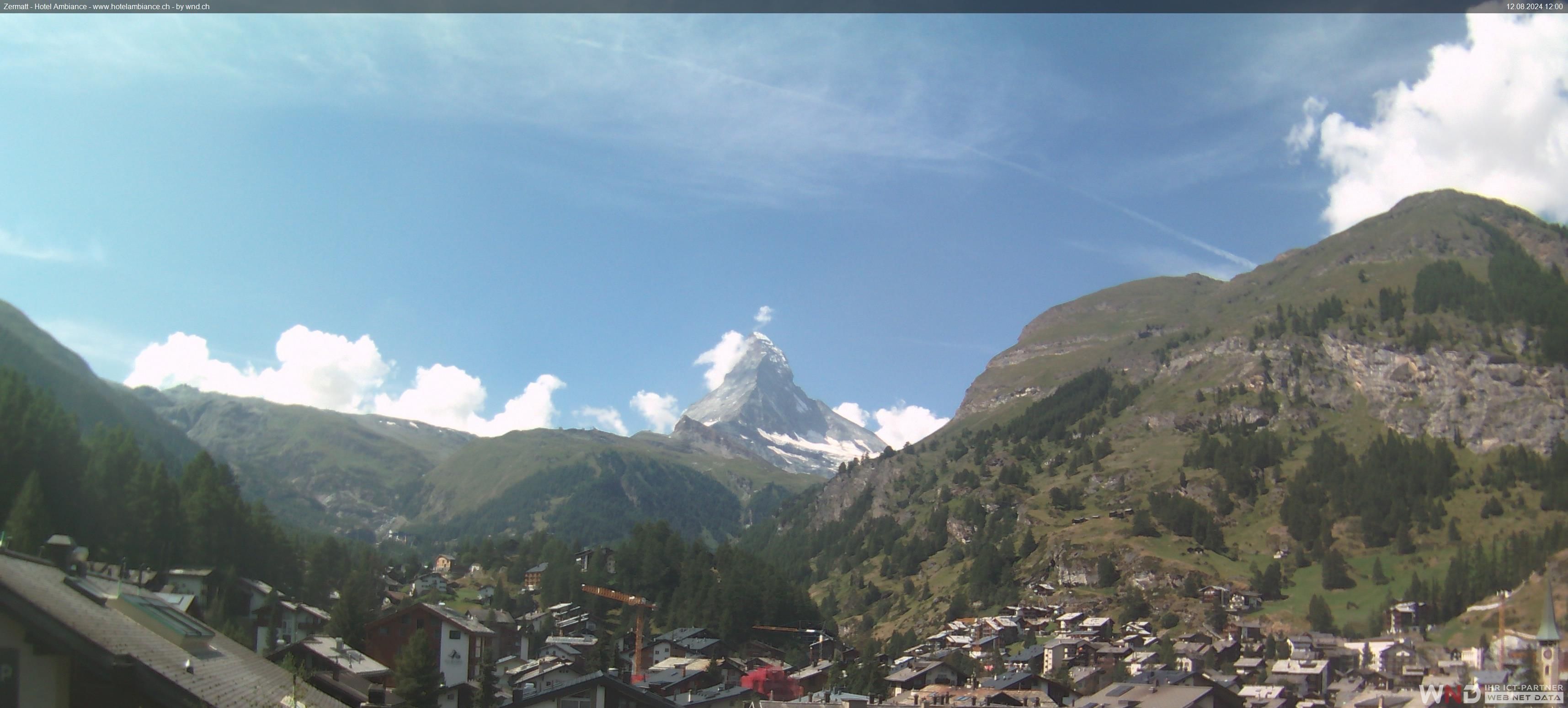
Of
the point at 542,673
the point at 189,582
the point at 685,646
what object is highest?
the point at 189,582

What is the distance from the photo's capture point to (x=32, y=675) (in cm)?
1227

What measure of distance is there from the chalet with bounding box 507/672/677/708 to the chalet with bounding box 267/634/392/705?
24.4 ft

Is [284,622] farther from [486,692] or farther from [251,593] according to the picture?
[486,692]

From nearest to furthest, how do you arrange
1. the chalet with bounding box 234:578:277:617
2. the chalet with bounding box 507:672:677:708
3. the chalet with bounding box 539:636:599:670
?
the chalet with bounding box 507:672:677:708 < the chalet with bounding box 234:578:277:617 < the chalet with bounding box 539:636:599:670

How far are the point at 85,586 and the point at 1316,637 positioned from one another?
140 metres

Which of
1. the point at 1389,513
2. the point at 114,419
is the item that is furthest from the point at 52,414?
the point at 1389,513

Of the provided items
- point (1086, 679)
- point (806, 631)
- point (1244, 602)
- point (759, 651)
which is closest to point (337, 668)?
point (759, 651)

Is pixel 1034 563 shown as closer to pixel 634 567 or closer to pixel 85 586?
pixel 634 567

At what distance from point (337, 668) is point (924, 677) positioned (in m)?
69.6

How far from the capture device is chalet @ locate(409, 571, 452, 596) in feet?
504

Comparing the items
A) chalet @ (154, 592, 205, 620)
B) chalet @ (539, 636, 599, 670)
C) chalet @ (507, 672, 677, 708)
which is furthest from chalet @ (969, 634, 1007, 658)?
chalet @ (154, 592, 205, 620)

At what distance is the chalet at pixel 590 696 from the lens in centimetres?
4672

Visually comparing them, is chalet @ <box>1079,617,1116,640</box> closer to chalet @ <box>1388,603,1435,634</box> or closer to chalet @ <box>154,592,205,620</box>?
chalet @ <box>1388,603,1435,634</box>

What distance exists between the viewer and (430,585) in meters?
164
